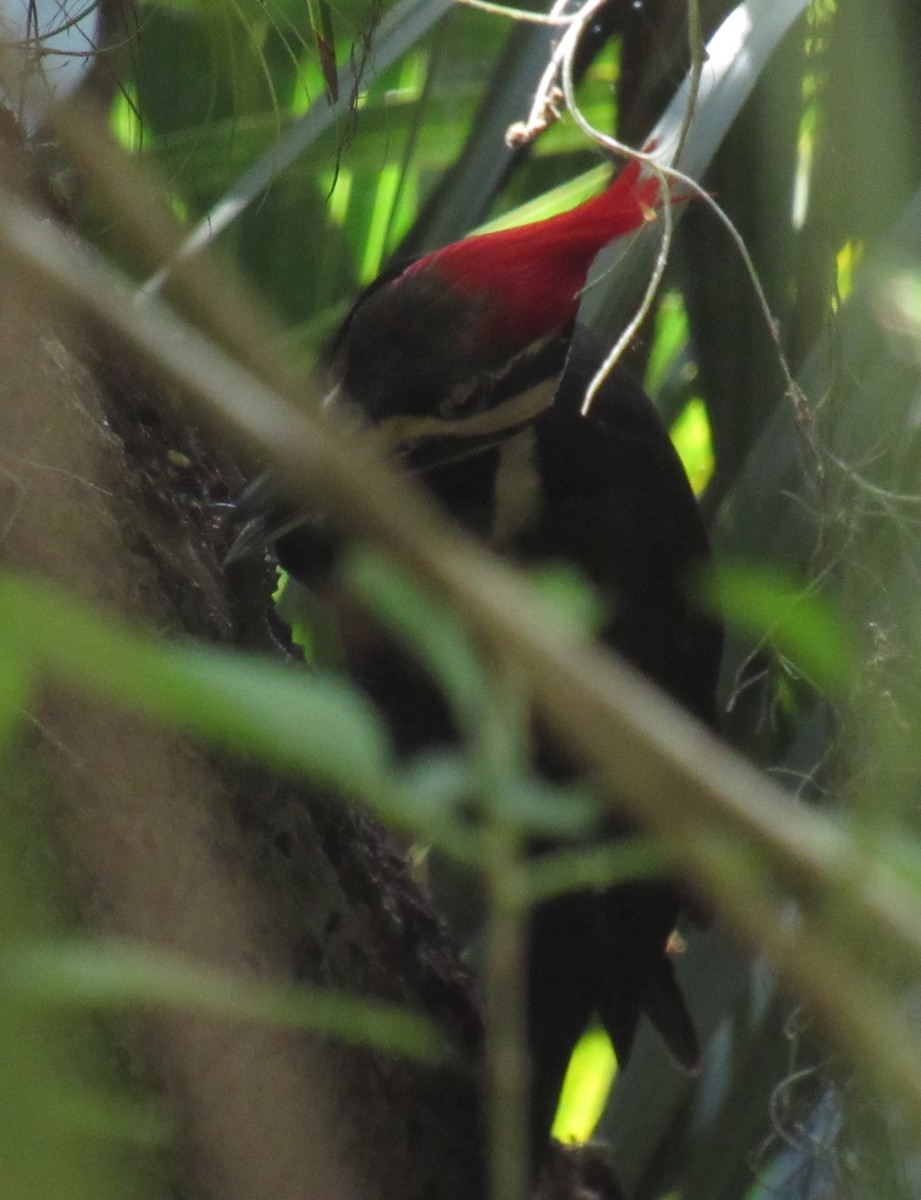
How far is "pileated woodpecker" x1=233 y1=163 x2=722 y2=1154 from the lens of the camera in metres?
0.97

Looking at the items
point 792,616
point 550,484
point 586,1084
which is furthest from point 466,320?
point 792,616

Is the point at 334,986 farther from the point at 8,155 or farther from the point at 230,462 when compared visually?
the point at 8,155

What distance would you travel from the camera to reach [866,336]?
0.99 metres

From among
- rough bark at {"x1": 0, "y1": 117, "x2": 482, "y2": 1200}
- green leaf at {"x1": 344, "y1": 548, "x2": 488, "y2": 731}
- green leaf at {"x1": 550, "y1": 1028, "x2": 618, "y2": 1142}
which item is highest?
green leaf at {"x1": 344, "y1": 548, "x2": 488, "y2": 731}

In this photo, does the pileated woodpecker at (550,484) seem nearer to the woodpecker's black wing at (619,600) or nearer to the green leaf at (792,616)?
the woodpecker's black wing at (619,600)

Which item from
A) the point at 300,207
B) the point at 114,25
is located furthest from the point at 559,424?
the point at 114,25

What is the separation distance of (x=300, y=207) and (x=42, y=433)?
1.73 feet

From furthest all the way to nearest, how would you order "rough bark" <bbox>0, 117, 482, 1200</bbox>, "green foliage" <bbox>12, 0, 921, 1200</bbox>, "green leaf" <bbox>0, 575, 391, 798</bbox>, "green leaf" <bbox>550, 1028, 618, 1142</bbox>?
1. "green leaf" <bbox>550, 1028, 618, 1142</bbox>
2. "green foliage" <bbox>12, 0, 921, 1200</bbox>
3. "rough bark" <bbox>0, 117, 482, 1200</bbox>
4. "green leaf" <bbox>0, 575, 391, 798</bbox>

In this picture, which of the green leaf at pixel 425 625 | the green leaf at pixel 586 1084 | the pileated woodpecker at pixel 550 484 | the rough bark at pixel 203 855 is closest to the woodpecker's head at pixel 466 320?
the pileated woodpecker at pixel 550 484

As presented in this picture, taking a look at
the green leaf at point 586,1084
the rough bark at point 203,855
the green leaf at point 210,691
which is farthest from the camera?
the green leaf at point 586,1084

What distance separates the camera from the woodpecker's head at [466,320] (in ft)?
3.14

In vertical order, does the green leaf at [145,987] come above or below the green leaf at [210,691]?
below

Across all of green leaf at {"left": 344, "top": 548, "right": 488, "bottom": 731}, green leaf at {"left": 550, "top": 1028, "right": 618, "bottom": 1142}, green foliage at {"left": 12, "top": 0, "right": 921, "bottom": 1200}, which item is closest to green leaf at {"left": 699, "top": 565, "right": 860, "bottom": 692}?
green leaf at {"left": 344, "top": 548, "right": 488, "bottom": 731}

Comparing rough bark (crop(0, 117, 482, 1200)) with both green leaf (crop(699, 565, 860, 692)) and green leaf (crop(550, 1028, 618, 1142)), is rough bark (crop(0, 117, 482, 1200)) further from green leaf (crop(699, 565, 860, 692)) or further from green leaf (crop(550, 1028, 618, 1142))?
green leaf (crop(699, 565, 860, 692))
